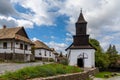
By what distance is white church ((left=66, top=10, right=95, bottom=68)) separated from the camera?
125ft

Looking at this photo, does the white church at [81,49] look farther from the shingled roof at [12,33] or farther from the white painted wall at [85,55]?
the shingled roof at [12,33]

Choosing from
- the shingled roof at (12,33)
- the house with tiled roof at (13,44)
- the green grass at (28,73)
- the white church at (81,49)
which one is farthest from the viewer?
the white church at (81,49)

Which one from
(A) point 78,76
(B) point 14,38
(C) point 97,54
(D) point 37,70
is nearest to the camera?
(D) point 37,70

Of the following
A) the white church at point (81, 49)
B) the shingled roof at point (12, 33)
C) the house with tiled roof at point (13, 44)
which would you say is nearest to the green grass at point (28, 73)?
the house with tiled roof at point (13, 44)

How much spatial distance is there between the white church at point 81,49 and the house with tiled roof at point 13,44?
27.5ft

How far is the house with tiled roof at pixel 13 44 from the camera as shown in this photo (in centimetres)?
3733

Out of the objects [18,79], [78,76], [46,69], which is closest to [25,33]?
[78,76]

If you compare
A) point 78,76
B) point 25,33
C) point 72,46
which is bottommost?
point 78,76

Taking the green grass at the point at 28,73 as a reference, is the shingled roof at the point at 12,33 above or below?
above

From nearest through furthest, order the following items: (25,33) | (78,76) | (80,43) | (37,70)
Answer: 1. (37,70)
2. (78,76)
3. (80,43)
4. (25,33)

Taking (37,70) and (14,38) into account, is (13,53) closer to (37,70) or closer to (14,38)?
(14,38)

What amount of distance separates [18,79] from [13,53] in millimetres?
28132

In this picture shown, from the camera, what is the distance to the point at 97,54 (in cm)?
4828

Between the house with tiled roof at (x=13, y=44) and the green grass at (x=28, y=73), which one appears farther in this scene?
the house with tiled roof at (x=13, y=44)
